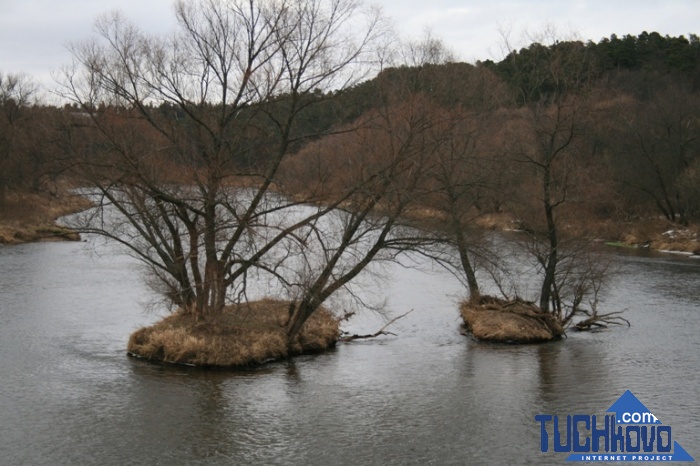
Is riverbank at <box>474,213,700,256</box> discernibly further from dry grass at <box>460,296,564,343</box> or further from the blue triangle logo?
the blue triangle logo

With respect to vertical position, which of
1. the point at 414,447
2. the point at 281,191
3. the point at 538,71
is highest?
the point at 538,71

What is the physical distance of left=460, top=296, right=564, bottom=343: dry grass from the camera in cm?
2438

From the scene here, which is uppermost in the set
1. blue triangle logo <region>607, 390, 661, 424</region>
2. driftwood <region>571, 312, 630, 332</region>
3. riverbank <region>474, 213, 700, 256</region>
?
riverbank <region>474, 213, 700, 256</region>

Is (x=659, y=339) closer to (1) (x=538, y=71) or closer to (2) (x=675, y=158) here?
(1) (x=538, y=71)

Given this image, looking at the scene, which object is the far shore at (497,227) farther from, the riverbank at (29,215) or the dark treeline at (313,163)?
the dark treeline at (313,163)

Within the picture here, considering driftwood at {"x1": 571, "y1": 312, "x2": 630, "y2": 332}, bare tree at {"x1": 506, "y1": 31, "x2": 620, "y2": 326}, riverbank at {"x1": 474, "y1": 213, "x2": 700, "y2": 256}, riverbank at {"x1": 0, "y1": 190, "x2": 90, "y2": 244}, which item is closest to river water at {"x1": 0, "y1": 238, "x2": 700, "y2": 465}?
driftwood at {"x1": 571, "y1": 312, "x2": 630, "y2": 332}

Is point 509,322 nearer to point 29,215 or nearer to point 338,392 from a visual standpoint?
point 338,392

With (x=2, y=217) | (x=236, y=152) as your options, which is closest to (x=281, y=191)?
(x=236, y=152)

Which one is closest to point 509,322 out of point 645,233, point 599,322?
point 599,322

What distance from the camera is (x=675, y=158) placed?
52375 mm

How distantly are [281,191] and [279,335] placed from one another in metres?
4.19

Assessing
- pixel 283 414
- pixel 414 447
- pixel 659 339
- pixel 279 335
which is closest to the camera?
pixel 414 447

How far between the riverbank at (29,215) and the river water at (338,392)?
19571mm

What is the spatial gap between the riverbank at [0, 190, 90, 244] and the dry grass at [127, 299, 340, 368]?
2632 cm
